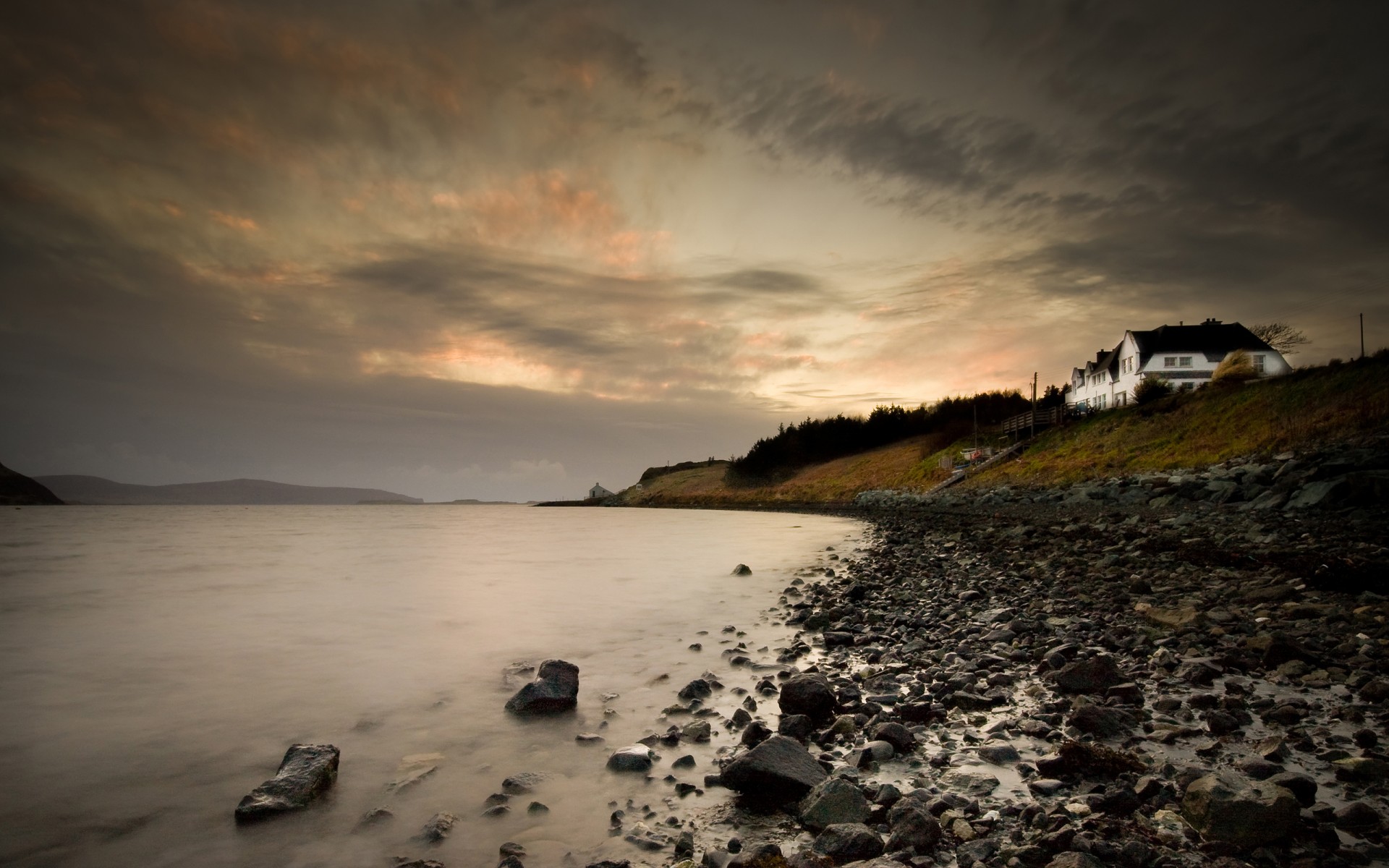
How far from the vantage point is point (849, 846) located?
350cm

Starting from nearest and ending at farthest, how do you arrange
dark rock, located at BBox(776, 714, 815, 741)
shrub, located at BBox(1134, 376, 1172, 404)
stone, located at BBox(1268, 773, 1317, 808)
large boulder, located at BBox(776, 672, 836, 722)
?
stone, located at BBox(1268, 773, 1317, 808) < dark rock, located at BBox(776, 714, 815, 741) < large boulder, located at BBox(776, 672, 836, 722) < shrub, located at BBox(1134, 376, 1172, 404)

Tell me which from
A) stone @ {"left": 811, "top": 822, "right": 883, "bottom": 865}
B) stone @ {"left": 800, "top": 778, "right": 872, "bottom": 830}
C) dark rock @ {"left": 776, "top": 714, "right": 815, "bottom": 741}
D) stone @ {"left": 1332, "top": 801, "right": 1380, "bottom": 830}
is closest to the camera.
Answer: stone @ {"left": 1332, "top": 801, "right": 1380, "bottom": 830}

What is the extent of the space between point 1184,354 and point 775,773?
310 ft

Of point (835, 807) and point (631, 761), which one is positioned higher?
point (835, 807)

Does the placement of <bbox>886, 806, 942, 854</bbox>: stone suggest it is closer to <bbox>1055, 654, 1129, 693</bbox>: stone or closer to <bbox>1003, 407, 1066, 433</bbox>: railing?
<bbox>1055, 654, 1129, 693</bbox>: stone

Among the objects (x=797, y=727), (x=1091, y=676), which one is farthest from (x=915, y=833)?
(x=1091, y=676)

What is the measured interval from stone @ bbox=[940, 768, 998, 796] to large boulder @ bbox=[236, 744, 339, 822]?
4.78 meters

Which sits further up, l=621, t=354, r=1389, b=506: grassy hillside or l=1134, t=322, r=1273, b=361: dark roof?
l=1134, t=322, r=1273, b=361: dark roof

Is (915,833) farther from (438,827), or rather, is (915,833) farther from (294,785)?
(294,785)

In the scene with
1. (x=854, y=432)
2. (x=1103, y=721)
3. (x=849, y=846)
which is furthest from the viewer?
(x=854, y=432)

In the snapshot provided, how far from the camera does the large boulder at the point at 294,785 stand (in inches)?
178

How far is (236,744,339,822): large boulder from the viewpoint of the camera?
4.53 meters

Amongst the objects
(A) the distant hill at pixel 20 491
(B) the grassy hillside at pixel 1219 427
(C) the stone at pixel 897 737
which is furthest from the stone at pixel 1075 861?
(A) the distant hill at pixel 20 491

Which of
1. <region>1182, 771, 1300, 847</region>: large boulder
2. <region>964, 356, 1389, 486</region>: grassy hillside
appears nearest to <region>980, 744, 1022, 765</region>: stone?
<region>1182, 771, 1300, 847</region>: large boulder
